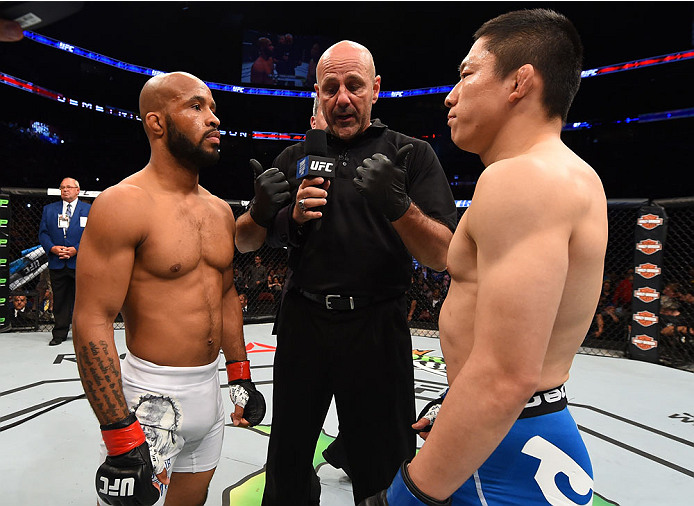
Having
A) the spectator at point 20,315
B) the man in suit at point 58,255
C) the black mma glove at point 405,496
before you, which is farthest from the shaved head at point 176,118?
the spectator at point 20,315

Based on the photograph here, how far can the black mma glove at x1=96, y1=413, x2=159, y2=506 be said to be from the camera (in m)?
1.12

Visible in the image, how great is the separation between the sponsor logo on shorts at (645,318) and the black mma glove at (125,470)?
15.9ft

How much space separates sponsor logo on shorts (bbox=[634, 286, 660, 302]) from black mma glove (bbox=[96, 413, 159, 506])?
15.9 feet

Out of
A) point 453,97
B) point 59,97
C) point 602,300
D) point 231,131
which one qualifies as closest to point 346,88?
point 453,97

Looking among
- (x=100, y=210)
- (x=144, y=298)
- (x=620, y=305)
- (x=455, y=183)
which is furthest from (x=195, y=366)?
(x=455, y=183)

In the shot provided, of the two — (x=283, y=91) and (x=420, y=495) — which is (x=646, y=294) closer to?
(x=420, y=495)

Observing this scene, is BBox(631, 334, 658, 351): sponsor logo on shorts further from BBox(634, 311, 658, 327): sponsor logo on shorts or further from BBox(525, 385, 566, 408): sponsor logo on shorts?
BBox(525, 385, 566, 408): sponsor logo on shorts

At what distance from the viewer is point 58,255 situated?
4.33 metres

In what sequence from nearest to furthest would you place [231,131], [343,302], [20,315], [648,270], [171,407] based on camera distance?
[171,407] → [343,302] → [648,270] → [20,315] → [231,131]

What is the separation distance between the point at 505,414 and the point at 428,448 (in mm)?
136

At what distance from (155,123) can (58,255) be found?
365cm

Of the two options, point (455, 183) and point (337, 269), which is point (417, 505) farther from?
point (455, 183)

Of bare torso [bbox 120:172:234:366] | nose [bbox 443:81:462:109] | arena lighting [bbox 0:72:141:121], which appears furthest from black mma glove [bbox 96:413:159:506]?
arena lighting [bbox 0:72:141:121]

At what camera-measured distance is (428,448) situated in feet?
2.34
